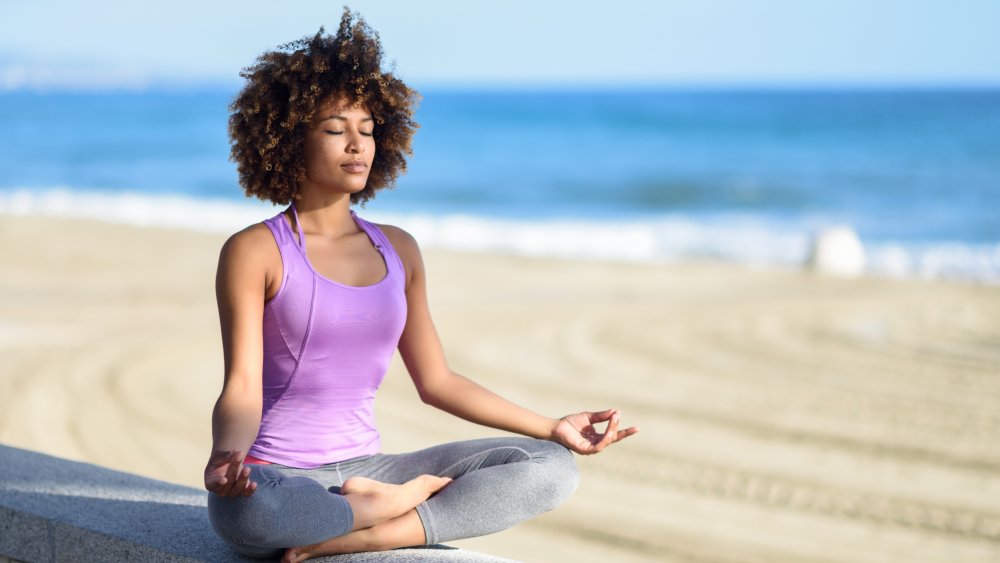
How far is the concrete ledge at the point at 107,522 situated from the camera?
9.00ft

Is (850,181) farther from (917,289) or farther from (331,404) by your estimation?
(331,404)

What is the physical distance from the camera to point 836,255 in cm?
1255

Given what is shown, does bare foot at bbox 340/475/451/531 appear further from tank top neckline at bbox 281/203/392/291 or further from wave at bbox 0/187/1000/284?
wave at bbox 0/187/1000/284

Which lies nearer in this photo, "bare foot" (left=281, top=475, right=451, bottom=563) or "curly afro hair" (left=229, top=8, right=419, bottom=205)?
"bare foot" (left=281, top=475, right=451, bottom=563)

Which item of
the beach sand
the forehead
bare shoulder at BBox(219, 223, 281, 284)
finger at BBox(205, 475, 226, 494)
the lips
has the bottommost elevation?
the beach sand

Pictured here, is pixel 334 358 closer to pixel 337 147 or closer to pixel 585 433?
pixel 337 147

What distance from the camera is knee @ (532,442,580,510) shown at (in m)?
2.73

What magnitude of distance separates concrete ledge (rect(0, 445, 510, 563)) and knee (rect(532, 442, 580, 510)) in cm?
20

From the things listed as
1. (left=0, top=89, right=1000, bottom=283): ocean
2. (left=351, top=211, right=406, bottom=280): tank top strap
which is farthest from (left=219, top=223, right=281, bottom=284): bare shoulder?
(left=0, top=89, right=1000, bottom=283): ocean

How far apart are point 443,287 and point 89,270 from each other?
3.67 meters

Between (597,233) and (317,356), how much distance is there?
16338mm

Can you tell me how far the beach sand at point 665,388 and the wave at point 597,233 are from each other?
112 inches

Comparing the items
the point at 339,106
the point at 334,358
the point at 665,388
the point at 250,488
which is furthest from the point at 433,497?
the point at 665,388

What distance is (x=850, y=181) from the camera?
87.6 feet
